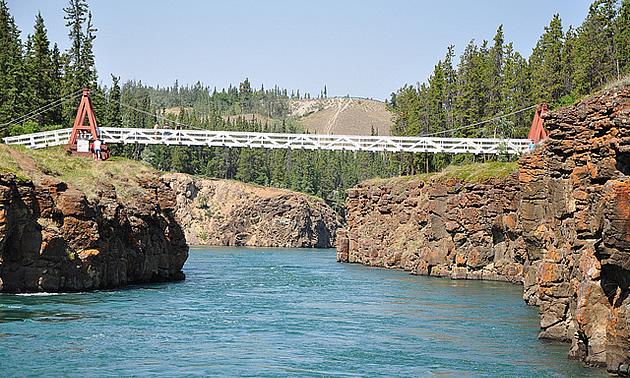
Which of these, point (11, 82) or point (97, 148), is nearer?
point (97, 148)

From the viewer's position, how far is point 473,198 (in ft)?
188

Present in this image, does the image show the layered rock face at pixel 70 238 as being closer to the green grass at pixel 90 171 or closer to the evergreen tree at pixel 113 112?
the green grass at pixel 90 171

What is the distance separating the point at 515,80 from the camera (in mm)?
84062

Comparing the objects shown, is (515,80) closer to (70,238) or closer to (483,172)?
(483,172)

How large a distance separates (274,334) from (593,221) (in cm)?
1479

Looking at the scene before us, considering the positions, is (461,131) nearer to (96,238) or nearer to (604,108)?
(96,238)

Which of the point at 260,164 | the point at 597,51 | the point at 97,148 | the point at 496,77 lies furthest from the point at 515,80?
the point at 260,164

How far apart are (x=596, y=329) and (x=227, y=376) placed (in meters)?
11.3

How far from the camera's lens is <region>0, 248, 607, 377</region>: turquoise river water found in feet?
74.3

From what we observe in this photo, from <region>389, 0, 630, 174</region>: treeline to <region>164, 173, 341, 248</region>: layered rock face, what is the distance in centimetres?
3750

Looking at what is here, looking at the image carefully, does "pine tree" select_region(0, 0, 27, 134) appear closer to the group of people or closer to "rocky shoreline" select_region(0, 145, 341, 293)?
the group of people

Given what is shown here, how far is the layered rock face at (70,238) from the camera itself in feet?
117

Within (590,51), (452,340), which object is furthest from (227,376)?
(590,51)

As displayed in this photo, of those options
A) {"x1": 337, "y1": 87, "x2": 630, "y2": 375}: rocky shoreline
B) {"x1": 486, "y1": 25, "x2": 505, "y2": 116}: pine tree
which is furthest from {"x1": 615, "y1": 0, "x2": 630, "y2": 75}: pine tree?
{"x1": 337, "y1": 87, "x2": 630, "y2": 375}: rocky shoreline
